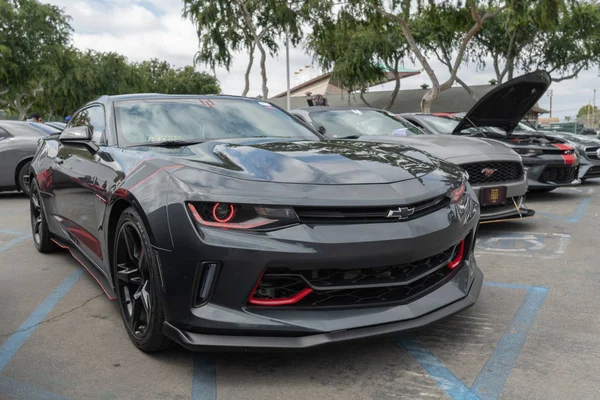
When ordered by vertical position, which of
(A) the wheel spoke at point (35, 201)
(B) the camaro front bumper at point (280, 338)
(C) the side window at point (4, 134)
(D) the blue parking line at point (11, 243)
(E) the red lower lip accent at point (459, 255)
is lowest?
(D) the blue parking line at point (11, 243)

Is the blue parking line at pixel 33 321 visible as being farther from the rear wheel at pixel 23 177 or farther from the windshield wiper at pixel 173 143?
the rear wheel at pixel 23 177

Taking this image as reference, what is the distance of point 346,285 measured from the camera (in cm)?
255

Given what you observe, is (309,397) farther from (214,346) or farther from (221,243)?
(221,243)

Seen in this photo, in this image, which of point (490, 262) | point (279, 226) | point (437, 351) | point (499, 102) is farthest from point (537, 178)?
point (279, 226)

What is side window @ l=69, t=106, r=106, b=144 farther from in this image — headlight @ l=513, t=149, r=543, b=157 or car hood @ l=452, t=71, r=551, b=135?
headlight @ l=513, t=149, r=543, b=157

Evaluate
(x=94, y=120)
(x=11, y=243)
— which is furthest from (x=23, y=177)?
(x=94, y=120)

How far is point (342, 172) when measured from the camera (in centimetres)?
280

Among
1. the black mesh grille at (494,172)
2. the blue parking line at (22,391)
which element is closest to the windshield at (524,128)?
the black mesh grille at (494,172)

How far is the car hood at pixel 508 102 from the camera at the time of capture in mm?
6703

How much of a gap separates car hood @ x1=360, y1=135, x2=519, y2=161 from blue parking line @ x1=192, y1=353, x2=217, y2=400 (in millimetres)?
3518

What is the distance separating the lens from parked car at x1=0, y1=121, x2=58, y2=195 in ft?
32.0

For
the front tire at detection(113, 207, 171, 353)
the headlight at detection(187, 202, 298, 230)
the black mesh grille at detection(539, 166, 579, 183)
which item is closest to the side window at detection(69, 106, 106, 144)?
the front tire at detection(113, 207, 171, 353)

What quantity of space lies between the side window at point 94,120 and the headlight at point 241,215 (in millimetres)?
1609

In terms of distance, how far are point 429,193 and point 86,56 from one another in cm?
3949
